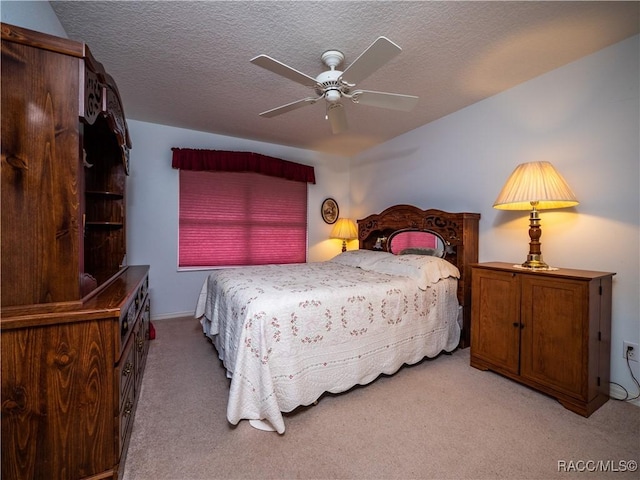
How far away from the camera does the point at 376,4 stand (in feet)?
5.41

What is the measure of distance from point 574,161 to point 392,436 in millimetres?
2438

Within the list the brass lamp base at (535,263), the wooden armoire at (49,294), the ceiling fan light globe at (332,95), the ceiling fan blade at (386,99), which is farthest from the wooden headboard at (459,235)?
the wooden armoire at (49,294)

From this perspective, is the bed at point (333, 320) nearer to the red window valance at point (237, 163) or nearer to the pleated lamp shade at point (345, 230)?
the pleated lamp shade at point (345, 230)

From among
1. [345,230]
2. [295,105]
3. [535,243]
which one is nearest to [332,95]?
[295,105]

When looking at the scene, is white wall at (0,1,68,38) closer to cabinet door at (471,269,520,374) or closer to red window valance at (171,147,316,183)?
red window valance at (171,147,316,183)

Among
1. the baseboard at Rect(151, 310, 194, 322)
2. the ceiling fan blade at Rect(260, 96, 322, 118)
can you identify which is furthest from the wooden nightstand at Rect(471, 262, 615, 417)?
the baseboard at Rect(151, 310, 194, 322)

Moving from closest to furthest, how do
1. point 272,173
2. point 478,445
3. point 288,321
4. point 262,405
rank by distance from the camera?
point 478,445, point 262,405, point 288,321, point 272,173

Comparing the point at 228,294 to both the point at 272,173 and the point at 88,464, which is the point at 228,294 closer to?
the point at 88,464

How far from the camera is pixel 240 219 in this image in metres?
4.08

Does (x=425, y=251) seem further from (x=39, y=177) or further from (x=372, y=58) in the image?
(x=39, y=177)

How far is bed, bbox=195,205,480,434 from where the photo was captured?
1.66 meters

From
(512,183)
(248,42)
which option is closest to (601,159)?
(512,183)

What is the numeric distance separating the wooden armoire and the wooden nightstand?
2520mm

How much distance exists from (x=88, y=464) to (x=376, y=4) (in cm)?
269
